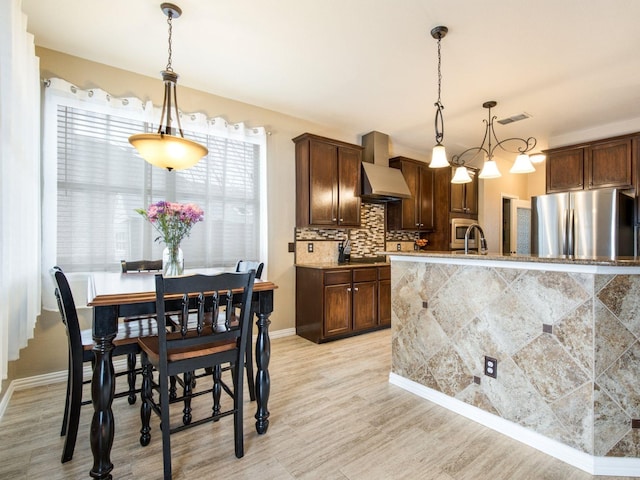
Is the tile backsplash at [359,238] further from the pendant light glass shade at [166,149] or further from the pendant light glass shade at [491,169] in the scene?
the pendant light glass shade at [166,149]

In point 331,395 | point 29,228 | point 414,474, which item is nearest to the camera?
point 414,474

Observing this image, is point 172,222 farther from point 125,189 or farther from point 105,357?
point 125,189

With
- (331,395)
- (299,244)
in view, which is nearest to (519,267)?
(331,395)

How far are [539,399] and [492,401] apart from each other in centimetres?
28

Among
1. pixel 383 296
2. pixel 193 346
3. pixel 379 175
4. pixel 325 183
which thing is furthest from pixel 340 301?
pixel 193 346

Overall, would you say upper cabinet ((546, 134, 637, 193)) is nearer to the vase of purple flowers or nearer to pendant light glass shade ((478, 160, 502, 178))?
pendant light glass shade ((478, 160, 502, 178))

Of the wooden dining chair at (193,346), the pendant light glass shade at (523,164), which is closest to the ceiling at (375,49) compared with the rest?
the pendant light glass shade at (523,164)

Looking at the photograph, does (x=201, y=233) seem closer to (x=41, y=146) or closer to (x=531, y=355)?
(x=41, y=146)

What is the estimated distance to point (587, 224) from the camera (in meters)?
3.95

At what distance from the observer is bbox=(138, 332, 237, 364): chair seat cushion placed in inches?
63.4

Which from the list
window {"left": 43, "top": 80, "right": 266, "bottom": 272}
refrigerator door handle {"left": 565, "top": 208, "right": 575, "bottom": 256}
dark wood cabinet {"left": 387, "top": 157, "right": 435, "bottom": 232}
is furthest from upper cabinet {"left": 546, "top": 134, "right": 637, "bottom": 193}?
window {"left": 43, "top": 80, "right": 266, "bottom": 272}

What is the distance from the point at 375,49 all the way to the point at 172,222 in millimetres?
2127

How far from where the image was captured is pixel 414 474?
1.63 metres

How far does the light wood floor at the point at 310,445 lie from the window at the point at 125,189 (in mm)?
1253
